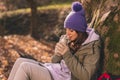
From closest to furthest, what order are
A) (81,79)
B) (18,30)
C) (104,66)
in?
(81,79)
(104,66)
(18,30)

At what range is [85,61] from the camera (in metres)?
4.49

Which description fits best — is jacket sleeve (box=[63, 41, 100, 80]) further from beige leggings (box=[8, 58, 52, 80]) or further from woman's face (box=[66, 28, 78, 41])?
beige leggings (box=[8, 58, 52, 80])

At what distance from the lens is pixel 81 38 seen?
4629mm

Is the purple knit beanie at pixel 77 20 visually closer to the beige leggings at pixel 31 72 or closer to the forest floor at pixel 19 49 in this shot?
the beige leggings at pixel 31 72

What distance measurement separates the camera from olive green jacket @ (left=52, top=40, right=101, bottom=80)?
4441 mm

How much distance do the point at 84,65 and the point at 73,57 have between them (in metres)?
0.17

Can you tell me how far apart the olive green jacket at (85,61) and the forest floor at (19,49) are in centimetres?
335

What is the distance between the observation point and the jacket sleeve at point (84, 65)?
444 centimetres

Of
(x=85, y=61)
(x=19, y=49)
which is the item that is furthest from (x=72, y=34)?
(x=19, y=49)

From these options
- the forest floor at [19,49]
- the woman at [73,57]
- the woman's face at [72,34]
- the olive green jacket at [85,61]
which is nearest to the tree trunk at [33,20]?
the forest floor at [19,49]

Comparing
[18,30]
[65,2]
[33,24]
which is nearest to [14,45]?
[33,24]

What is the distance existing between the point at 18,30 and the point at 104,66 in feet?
32.1

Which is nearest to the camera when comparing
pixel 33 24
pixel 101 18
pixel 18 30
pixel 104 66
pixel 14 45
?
pixel 104 66

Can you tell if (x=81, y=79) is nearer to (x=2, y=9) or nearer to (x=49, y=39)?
(x=49, y=39)
